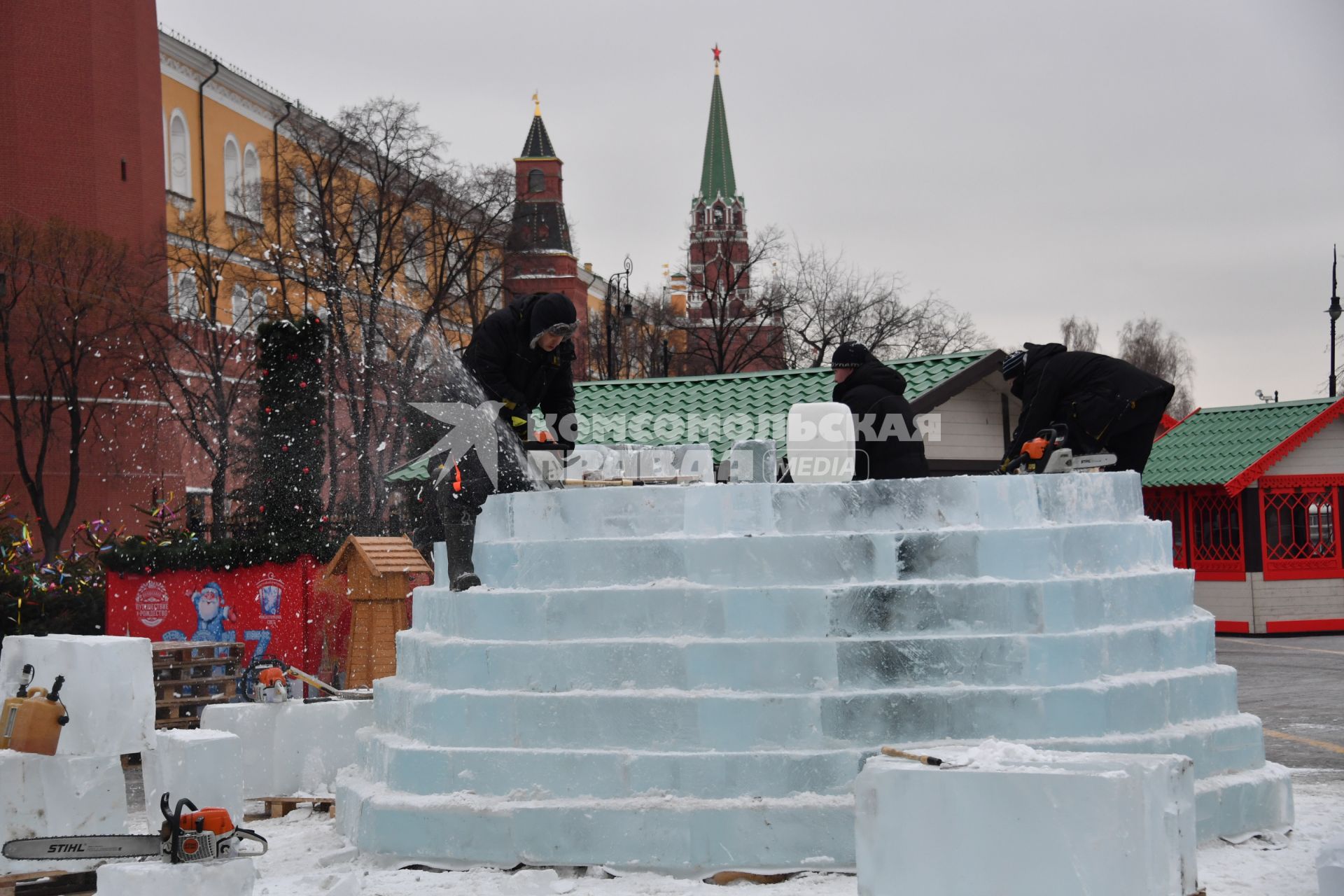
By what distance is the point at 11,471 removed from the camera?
35938mm

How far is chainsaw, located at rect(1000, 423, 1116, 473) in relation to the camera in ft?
31.6

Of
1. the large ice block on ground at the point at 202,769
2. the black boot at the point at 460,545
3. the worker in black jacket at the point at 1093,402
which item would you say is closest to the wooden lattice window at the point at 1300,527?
the worker in black jacket at the point at 1093,402

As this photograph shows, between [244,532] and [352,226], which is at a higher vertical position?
[352,226]

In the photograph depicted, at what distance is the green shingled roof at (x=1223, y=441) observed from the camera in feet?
82.3

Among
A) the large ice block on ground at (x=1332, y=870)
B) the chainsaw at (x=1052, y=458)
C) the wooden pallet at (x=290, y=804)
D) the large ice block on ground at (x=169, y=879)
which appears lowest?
the wooden pallet at (x=290, y=804)

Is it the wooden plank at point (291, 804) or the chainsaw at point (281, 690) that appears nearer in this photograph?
the wooden plank at point (291, 804)

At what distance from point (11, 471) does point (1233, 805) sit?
33773 mm

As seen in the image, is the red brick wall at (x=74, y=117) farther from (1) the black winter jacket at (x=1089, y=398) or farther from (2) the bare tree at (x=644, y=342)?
(1) the black winter jacket at (x=1089, y=398)

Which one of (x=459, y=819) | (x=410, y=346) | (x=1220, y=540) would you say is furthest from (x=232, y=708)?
(x=410, y=346)

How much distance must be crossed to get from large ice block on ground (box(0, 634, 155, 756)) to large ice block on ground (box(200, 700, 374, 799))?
1660mm

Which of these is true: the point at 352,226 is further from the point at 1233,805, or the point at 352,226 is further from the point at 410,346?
the point at 1233,805

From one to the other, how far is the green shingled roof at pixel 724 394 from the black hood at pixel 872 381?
8.33m

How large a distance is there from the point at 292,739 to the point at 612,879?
400 centimetres

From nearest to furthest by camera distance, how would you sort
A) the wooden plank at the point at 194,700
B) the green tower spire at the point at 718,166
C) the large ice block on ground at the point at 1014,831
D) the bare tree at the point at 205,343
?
the large ice block on ground at the point at 1014,831
the wooden plank at the point at 194,700
the bare tree at the point at 205,343
the green tower spire at the point at 718,166
